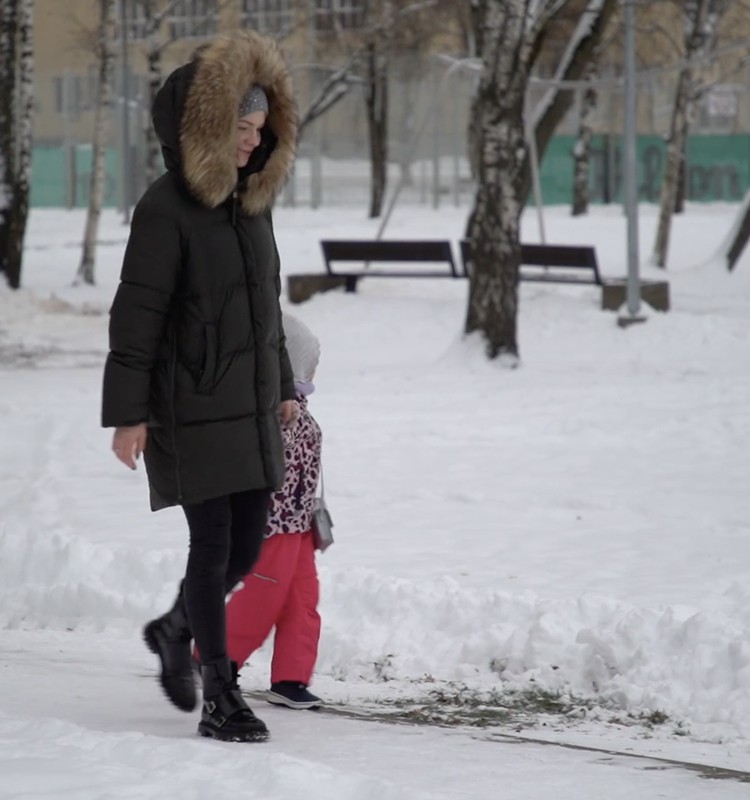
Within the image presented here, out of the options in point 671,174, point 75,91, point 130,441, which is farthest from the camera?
point 75,91

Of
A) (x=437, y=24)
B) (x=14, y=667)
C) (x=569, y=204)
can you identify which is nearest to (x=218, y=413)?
(x=14, y=667)

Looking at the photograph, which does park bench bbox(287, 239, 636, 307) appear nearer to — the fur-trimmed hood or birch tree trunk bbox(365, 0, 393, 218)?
the fur-trimmed hood

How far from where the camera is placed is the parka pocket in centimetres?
433

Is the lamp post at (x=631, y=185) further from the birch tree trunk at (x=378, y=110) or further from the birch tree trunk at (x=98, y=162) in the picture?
the birch tree trunk at (x=378, y=110)

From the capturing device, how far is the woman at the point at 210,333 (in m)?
4.30

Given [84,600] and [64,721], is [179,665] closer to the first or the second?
[64,721]

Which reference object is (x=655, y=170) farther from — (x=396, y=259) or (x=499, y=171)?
(x=499, y=171)

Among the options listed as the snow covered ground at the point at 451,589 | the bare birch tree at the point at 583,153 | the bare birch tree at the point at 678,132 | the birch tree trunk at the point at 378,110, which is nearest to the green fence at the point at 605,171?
the bare birch tree at the point at 583,153

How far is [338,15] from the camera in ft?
137

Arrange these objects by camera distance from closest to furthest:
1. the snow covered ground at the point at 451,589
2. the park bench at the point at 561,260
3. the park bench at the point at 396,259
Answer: the snow covered ground at the point at 451,589 → the park bench at the point at 561,260 → the park bench at the point at 396,259

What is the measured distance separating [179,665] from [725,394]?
733 cm

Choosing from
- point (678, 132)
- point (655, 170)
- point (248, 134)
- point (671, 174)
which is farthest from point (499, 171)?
point (655, 170)

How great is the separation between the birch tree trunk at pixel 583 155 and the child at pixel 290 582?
114 feet

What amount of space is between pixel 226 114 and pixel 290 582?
→ 1.44 meters
